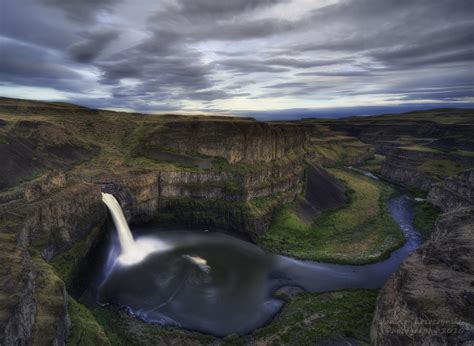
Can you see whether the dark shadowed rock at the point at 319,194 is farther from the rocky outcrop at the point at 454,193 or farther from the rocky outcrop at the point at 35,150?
the rocky outcrop at the point at 35,150

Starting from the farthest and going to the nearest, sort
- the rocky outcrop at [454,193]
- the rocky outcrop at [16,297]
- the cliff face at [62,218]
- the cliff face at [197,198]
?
the rocky outcrop at [454,193] < the cliff face at [197,198] < the cliff face at [62,218] < the rocky outcrop at [16,297]

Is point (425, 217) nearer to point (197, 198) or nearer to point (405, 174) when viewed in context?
point (405, 174)

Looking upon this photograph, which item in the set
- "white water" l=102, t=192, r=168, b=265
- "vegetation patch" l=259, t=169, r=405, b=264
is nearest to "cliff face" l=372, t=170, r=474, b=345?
"vegetation patch" l=259, t=169, r=405, b=264

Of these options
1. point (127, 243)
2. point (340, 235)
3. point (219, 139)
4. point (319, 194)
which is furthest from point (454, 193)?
point (127, 243)

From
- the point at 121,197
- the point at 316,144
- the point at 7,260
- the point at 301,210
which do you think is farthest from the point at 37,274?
the point at 316,144

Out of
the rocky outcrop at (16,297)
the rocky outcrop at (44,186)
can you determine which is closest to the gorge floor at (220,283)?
the rocky outcrop at (44,186)

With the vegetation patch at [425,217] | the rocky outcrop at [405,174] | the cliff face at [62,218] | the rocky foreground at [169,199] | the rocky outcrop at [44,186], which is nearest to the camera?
the rocky foreground at [169,199]

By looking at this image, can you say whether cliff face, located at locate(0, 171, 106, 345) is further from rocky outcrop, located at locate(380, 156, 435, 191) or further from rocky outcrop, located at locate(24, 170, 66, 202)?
rocky outcrop, located at locate(380, 156, 435, 191)
